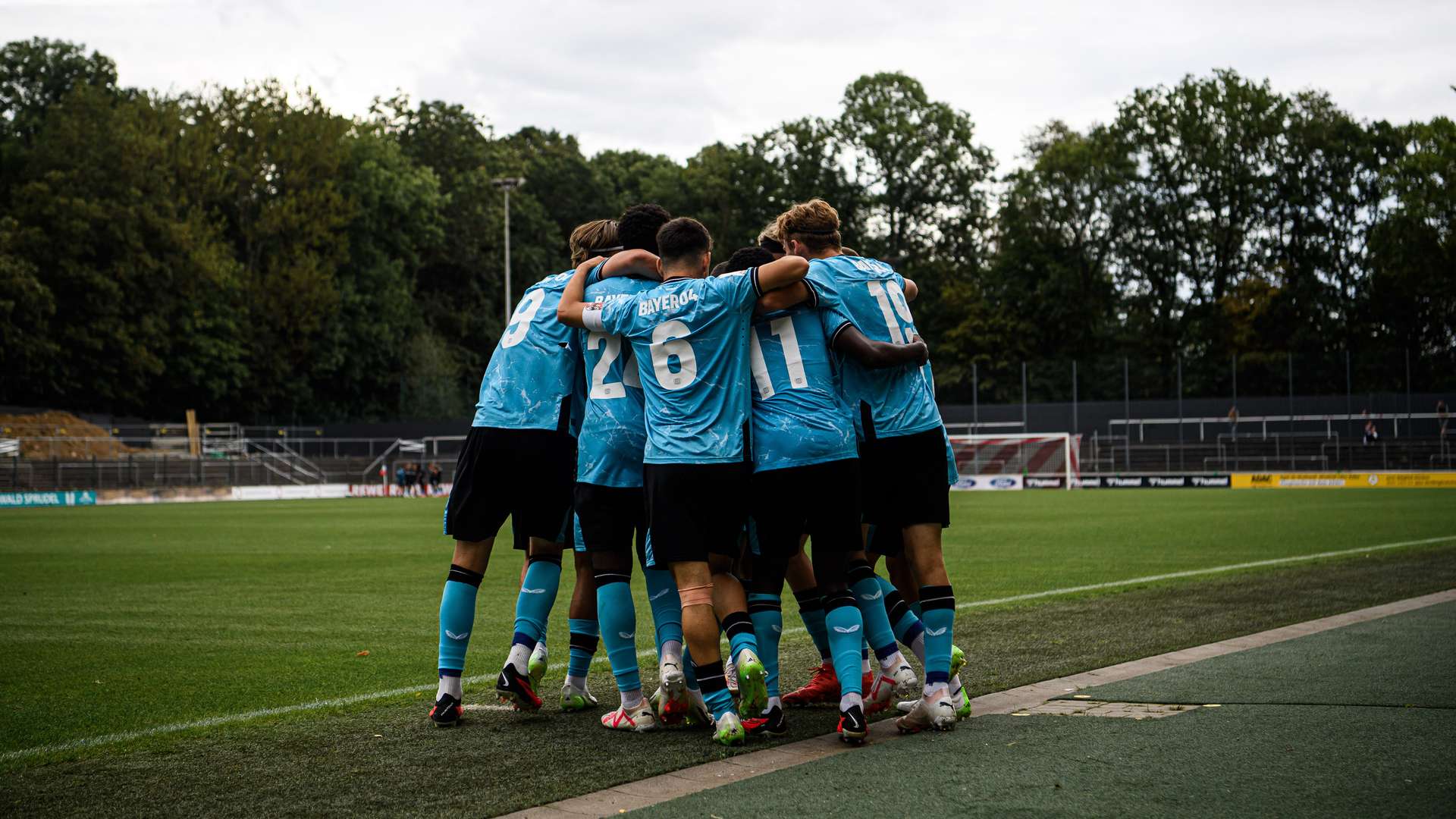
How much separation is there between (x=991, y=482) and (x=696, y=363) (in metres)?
39.7

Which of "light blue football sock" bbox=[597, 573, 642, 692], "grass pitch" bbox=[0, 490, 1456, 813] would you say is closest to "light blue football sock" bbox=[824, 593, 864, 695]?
"grass pitch" bbox=[0, 490, 1456, 813]

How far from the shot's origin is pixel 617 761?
4.73 meters

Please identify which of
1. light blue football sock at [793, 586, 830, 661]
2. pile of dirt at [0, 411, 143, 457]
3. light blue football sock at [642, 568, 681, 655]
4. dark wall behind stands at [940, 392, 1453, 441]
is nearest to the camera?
light blue football sock at [642, 568, 681, 655]

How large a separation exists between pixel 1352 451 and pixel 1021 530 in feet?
86.4

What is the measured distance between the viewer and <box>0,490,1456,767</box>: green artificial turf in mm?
6559

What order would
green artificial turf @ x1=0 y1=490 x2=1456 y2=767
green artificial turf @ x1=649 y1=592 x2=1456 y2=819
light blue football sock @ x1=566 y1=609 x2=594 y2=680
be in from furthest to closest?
green artificial turf @ x1=0 y1=490 x2=1456 y2=767 < light blue football sock @ x1=566 y1=609 x2=594 y2=680 < green artificial turf @ x1=649 y1=592 x2=1456 y2=819

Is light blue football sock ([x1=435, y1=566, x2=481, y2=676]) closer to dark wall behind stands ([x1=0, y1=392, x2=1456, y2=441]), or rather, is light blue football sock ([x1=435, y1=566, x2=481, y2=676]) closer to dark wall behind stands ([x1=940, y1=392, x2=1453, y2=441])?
dark wall behind stands ([x1=0, y1=392, x2=1456, y2=441])

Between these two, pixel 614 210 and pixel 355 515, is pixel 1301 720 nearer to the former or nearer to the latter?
pixel 355 515

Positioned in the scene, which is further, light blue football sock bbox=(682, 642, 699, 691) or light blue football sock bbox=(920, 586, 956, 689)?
light blue football sock bbox=(682, 642, 699, 691)

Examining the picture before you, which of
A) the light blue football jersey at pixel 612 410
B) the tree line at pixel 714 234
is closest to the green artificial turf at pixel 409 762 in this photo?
the light blue football jersey at pixel 612 410

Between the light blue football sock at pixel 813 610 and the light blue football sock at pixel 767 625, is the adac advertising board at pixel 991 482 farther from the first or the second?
the light blue football sock at pixel 767 625

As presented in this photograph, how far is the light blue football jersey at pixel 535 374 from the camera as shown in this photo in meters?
5.80

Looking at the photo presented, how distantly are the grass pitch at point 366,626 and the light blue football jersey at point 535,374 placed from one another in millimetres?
1264

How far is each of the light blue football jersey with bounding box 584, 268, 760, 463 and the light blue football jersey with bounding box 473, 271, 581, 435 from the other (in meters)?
0.60
